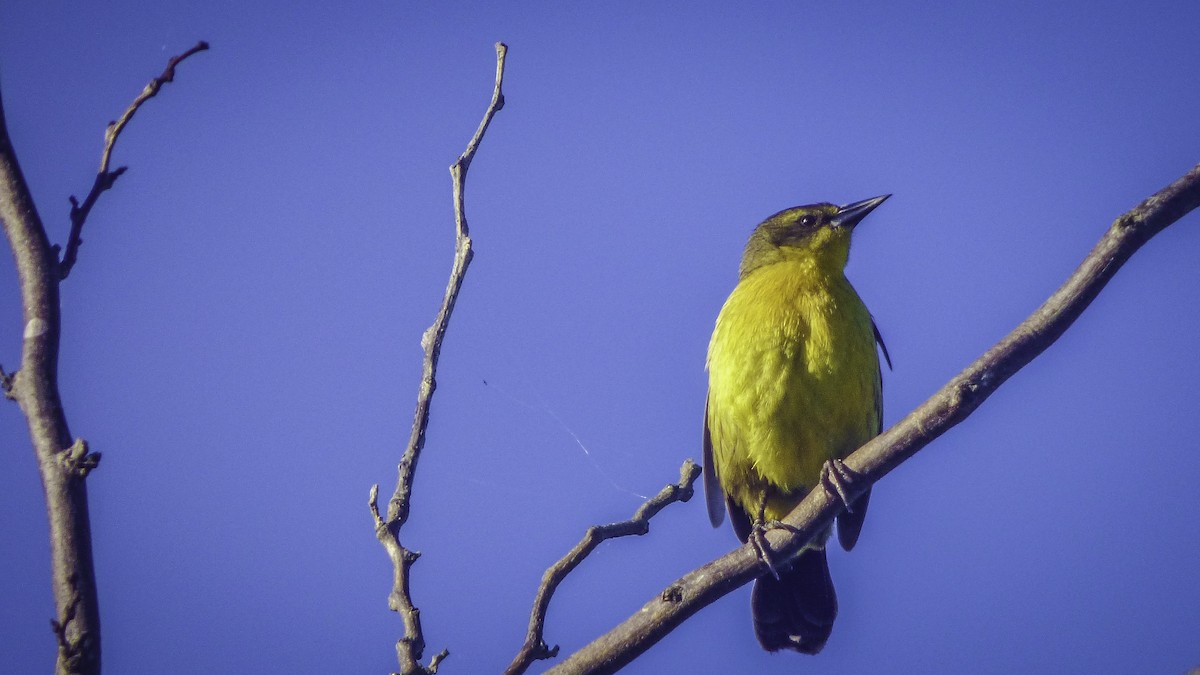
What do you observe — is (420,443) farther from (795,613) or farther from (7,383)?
(795,613)

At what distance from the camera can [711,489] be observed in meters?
5.45

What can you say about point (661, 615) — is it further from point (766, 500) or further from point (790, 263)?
point (790, 263)

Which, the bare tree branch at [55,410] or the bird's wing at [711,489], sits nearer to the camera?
the bare tree branch at [55,410]

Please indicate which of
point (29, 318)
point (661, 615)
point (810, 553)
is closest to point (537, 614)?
point (661, 615)

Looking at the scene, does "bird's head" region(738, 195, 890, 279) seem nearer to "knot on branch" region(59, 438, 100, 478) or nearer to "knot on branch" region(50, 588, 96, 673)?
"knot on branch" region(59, 438, 100, 478)

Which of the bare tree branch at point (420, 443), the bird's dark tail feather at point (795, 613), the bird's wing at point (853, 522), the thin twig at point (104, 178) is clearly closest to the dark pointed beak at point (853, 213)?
the bird's wing at point (853, 522)

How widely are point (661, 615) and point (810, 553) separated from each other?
2.52 meters

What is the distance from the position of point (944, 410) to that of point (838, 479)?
486 millimetres

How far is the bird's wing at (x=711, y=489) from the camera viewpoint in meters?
→ 5.39

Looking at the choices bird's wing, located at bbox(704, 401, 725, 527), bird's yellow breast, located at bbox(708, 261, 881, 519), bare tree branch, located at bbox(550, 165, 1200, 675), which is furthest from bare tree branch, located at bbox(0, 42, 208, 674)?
bird's wing, located at bbox(704, 401, 725, 527)

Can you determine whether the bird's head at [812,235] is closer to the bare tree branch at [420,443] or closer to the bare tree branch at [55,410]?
the bare tree branch at [420,443]

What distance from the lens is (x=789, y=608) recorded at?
5164mm

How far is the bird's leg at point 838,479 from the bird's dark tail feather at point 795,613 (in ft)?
5.68

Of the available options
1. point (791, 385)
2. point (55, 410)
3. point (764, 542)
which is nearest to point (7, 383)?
point (55, 410)
